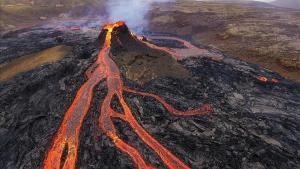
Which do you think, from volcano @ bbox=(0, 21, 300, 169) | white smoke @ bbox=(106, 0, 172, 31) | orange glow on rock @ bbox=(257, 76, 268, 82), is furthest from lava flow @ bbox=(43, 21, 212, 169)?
white smoke @ bbox=(106, 0, 172, 31)

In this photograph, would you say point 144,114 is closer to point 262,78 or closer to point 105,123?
point 105,123

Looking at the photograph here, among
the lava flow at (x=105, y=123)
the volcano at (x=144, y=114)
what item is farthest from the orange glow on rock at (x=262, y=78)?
the lava flow at (x=105, y=123)

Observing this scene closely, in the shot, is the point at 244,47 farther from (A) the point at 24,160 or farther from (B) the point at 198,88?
(A) the point at 24,160

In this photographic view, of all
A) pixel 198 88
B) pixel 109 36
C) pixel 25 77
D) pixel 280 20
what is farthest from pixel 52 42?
pixel 280 20

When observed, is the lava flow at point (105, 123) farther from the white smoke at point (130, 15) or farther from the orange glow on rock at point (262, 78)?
the white smoke at point (130, 15)

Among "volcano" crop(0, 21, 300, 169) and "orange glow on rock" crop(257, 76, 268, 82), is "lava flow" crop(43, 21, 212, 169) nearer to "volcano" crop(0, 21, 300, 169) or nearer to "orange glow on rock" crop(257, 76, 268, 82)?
"volcano" crop(0, 21, 300, 169)
